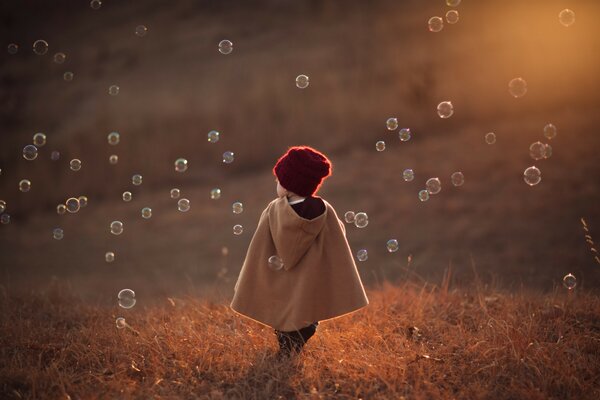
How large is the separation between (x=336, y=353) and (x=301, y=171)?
155 centimetres

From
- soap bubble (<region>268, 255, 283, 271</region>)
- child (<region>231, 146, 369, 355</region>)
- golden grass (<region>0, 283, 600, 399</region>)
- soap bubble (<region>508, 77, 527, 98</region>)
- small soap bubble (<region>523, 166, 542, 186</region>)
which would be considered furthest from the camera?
soap bubble (<region>508, 77, 527, 98</region>)

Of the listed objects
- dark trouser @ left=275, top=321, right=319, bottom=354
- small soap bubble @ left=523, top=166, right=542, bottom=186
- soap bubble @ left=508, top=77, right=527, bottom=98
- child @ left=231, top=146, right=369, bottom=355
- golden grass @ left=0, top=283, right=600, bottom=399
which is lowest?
golden grass @ left=0, top=283, right=600, bottom=399

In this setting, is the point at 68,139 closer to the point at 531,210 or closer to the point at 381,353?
the point at 531,210

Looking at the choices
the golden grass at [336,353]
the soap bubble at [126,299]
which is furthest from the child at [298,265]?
the soap bubble at [126,299]

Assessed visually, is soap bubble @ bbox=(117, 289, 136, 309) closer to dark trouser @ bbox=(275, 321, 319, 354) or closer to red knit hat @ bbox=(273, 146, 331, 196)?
dark trouser @ bbox=(275, 321, 319, 354)

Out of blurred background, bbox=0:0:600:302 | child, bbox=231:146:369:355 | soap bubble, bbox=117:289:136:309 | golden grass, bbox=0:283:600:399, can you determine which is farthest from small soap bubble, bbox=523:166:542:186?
blurred background, bbox=0:0:600:302

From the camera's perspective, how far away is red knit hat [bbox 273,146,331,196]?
14.6 feet

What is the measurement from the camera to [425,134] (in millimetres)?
19859

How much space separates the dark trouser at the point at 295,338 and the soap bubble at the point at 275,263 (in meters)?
0.54

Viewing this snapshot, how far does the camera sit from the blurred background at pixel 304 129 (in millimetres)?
17016

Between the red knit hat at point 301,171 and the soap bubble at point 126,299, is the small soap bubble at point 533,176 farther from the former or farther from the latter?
the soap bubble at point 126,299

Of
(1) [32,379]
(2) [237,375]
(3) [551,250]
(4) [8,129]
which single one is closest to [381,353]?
(2) [237,375]

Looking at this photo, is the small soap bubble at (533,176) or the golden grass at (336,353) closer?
the golden grass at (336,353)

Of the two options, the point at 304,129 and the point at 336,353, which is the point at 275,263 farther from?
the point at 304,129
